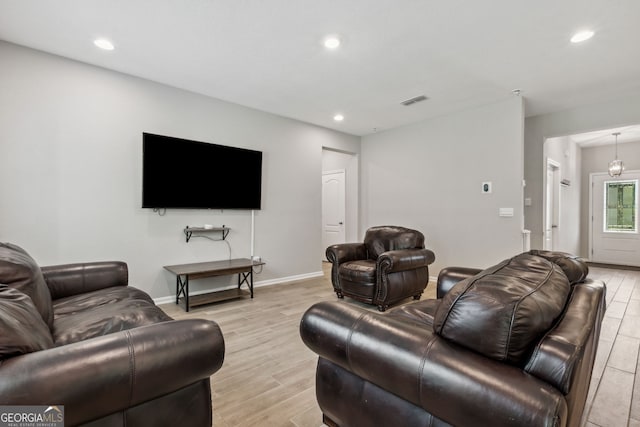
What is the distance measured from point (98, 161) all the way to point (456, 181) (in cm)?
476

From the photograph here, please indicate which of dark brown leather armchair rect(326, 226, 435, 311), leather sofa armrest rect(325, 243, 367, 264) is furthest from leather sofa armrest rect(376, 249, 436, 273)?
leather sofa armrest rect(325, 243, 367, 264)

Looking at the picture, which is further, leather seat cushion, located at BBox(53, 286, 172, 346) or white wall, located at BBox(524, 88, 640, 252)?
white wall, located at BBox(524, 88, 640, 252)

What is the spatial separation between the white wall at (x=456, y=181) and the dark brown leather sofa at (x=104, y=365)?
4.25m

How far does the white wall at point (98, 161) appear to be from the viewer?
2.92 metres

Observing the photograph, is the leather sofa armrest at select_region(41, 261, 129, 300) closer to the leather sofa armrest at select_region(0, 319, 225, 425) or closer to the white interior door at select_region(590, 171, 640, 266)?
the leather sofa armrest at select_region(0, 319, 225, 425)

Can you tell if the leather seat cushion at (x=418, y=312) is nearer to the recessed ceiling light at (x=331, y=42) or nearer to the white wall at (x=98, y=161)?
the recessed ceiling light at (x=331, y=42)

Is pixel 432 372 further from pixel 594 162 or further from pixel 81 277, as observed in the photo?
pixel 594 162

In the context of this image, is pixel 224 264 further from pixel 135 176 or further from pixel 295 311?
pixel 135 176

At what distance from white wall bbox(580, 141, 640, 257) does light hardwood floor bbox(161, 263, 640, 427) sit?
3831 mm

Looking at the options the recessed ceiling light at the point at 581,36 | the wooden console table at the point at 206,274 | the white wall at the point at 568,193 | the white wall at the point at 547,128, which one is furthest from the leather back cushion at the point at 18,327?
the white wall at the point at 568,193

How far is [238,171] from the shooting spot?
14.2 feet

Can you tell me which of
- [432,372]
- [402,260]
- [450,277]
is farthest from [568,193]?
[432,372]

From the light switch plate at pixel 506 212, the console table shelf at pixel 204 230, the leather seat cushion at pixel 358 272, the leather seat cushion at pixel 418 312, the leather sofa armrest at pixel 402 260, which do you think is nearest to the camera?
the leather seat cushion at pixel 418 312

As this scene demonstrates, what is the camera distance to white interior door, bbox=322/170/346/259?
6.58 m
